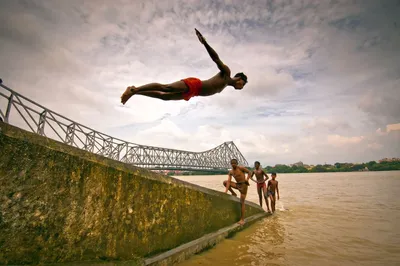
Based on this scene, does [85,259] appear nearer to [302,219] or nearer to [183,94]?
[183,94]

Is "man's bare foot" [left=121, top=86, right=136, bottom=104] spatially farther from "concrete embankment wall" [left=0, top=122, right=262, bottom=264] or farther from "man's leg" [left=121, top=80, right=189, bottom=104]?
"concrete embankment wall" [left=0, top=122, right=262, bottom=264]

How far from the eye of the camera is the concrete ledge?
217 cm

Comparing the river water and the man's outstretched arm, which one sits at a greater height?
the man's outstretched arm

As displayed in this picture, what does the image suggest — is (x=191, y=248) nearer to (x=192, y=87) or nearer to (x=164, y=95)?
(x=164, y=95)

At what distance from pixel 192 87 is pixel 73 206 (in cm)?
186

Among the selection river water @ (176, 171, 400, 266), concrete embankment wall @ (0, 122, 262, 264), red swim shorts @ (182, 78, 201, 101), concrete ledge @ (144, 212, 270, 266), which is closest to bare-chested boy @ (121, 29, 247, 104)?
red swim shorts @ (182, 78, 201, 101)

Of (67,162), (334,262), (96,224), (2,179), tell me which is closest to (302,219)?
(334,262)

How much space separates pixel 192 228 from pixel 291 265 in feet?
4.31

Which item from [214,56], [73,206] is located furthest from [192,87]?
[73,206]

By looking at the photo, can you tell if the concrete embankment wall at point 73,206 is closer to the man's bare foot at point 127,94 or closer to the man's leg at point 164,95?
the man's bare foot at point 127,94

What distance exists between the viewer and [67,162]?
1666 mm

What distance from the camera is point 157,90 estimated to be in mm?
2537

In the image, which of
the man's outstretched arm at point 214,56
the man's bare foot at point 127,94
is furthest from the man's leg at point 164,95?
the man's outstretched arm at point 214,56

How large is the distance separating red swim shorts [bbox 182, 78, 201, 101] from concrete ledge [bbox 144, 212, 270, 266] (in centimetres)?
194
